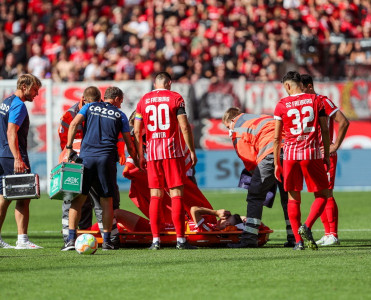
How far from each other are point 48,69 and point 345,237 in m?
14.9

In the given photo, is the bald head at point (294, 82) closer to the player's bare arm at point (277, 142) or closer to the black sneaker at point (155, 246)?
the player's bare arm at point (277, 142)

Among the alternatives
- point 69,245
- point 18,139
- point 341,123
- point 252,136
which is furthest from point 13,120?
point 341,123

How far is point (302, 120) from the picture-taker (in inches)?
347

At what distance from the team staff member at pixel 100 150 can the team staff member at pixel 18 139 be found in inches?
29.4

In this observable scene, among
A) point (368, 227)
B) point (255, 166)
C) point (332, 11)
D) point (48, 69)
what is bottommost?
point (368, 227)

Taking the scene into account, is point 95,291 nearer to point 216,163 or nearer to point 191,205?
point 191,205

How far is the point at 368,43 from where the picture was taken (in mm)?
21141

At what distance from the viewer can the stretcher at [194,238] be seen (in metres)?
9.70

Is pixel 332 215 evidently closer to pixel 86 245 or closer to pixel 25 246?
pixel 86 245

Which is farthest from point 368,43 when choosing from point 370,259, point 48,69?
point 370,259

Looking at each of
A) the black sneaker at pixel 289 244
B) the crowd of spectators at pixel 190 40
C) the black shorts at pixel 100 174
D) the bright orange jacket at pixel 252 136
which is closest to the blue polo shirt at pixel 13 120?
the black shorts at pixel 100 174

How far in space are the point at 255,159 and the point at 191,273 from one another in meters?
3.24

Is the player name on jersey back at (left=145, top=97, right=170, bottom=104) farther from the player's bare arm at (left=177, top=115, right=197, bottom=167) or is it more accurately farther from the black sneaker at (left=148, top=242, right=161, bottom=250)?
the black sneaker at (left=148, top=242, right=161, bottom=250)

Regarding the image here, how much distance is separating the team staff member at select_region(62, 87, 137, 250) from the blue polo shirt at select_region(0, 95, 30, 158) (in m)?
0.82
